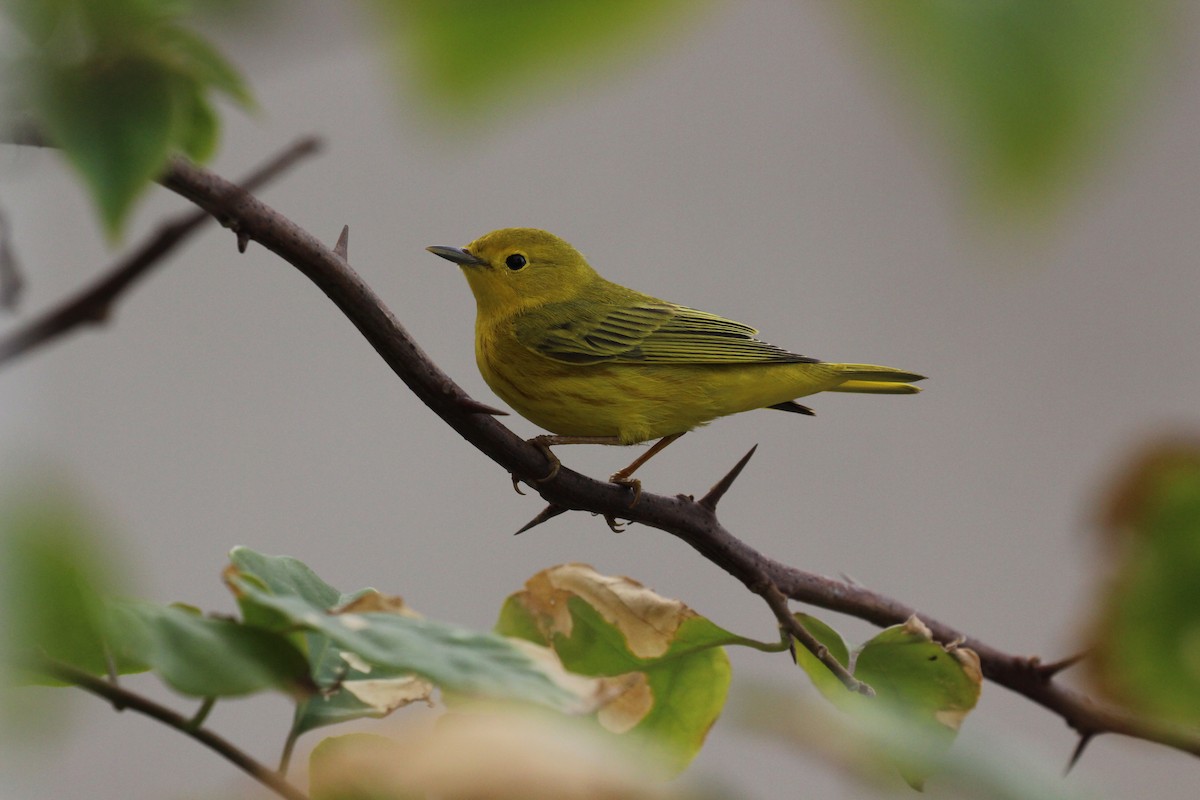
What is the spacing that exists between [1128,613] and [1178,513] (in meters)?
0.05

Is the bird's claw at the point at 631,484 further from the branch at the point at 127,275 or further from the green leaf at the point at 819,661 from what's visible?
the branch at the point at 127,275

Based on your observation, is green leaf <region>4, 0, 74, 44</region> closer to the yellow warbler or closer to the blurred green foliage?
the blurred green foliage

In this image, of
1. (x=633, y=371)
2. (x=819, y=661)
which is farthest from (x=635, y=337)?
(x=819, y=661)

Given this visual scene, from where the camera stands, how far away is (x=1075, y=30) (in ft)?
0.62

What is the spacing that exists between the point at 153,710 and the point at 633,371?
0.91m

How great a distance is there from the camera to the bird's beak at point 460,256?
1.26 metres

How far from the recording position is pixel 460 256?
131 cm

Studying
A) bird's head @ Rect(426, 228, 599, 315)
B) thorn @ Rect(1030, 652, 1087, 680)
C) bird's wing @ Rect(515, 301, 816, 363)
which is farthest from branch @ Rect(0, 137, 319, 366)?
bird's head @ Rect(426, 228, 599, 315)

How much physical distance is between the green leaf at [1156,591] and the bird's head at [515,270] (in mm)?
943

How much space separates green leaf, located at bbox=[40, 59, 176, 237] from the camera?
204 millimetres

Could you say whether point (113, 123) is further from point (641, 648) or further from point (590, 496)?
point (590, 496)

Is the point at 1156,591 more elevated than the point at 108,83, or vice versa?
the point at 108,83

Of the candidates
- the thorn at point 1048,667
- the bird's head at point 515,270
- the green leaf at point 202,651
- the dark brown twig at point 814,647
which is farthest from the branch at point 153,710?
the bird's head at point 515,270

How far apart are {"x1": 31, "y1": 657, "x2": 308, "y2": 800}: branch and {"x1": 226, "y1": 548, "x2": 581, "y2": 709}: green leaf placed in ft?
0.14
